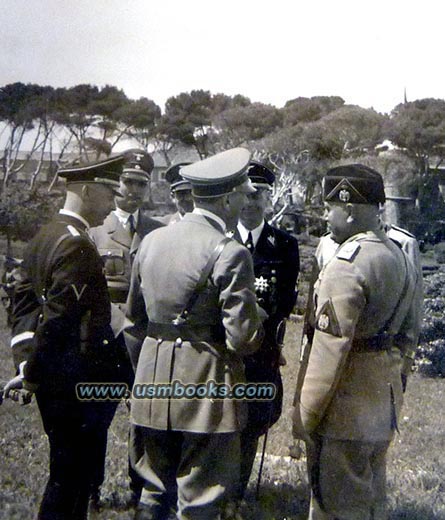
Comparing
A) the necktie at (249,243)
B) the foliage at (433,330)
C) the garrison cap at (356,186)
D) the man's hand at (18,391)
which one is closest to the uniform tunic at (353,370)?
the garrison cap at (356,186)

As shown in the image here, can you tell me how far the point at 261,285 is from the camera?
10.4 feet

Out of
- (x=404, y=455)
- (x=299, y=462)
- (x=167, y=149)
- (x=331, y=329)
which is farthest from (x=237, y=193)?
(x=404, y=455)

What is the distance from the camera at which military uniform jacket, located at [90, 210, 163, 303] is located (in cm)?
342

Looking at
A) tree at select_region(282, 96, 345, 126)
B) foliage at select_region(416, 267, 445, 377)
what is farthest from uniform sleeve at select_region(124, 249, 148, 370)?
foliage at select_region(416, 267, 445, 377)

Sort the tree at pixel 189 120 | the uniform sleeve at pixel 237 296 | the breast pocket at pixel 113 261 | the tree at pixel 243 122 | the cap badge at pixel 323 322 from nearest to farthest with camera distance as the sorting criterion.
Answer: the uniform sleeve at pixel 237 296 → the cap badge at pixel 323 322 → the breast pocket at pixel 113 261 → the tree at pixel 189 120 → the tree at pixel 243 122

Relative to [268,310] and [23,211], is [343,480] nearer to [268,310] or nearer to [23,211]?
[268,310]

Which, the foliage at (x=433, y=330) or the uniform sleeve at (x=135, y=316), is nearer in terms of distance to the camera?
the uniform sleeve at (x=135, y=316)

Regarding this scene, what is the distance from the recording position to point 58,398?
8.88 ft

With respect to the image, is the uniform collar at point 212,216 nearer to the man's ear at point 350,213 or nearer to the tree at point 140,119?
the man's ear at point 350,213

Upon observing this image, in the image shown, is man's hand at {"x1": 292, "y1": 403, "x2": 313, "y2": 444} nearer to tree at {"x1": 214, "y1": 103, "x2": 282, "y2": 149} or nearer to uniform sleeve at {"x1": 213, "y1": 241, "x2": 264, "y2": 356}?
uniform sleeve at {"x1": 213, "y1": 241, "x2": 264, "y2": 356}

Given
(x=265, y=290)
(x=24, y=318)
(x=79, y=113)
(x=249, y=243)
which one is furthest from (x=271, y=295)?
(x=79, y=113)

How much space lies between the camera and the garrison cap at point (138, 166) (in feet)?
11.6

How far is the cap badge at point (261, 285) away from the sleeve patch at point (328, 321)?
78 cm

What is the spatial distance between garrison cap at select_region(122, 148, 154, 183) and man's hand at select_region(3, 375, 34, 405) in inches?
53.6
